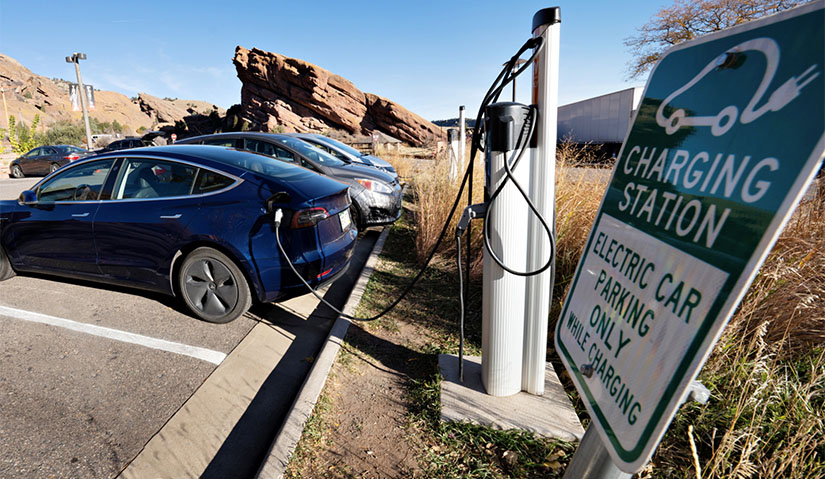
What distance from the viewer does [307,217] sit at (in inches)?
145

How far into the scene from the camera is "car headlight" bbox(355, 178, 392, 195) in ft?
21.7

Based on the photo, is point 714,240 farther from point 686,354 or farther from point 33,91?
point 33,91

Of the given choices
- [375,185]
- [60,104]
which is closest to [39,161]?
[375,185]

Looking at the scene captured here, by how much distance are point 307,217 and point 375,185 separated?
3.10 metres

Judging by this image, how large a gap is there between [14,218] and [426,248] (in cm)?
460

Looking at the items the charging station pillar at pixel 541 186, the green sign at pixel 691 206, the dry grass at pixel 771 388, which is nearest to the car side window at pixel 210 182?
the charging station pillar at pixel 541 186

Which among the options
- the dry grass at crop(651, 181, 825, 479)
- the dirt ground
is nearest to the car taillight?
the dirt ground

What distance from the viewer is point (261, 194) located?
12.0 ft

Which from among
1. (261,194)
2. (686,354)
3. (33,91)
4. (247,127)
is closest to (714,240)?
(686,354)

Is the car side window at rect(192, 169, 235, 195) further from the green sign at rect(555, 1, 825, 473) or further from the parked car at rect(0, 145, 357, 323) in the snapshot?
the green sign at rect(555, 1, 825, 473)

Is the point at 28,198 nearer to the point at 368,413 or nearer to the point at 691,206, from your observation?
the point at 368,413

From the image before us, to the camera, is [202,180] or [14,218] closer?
[202,180]

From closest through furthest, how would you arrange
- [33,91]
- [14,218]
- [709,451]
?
[709,451]
[14,218]
[33,91]

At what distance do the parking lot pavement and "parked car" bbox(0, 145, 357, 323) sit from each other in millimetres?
327
